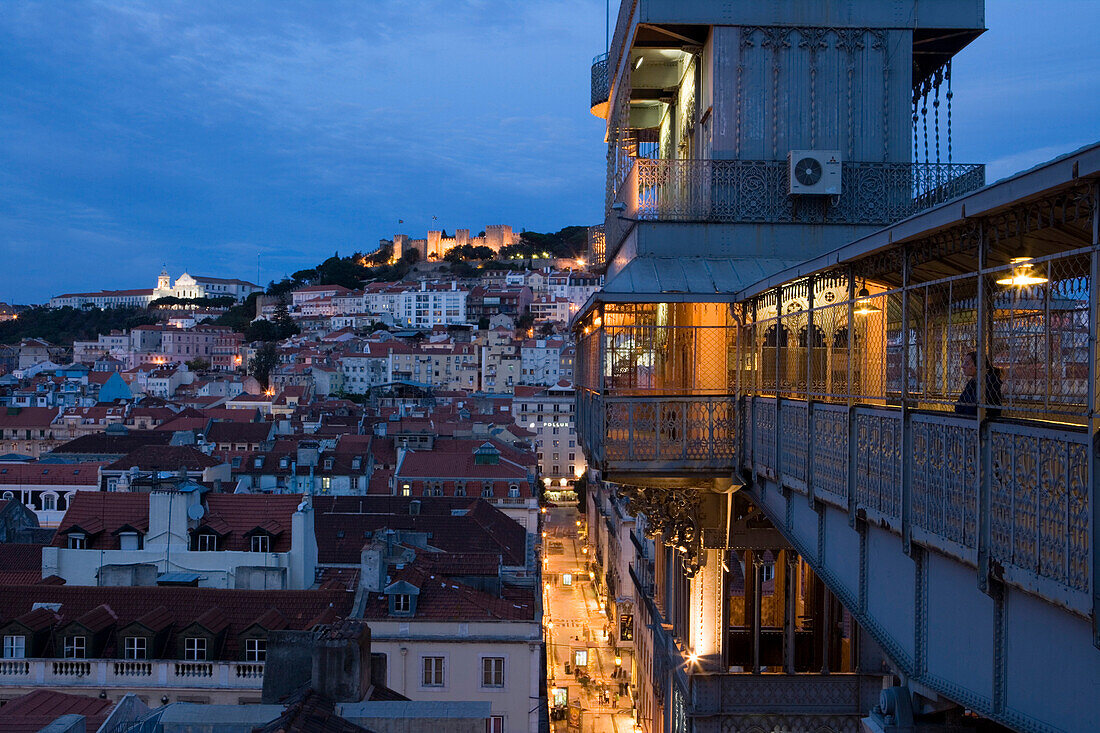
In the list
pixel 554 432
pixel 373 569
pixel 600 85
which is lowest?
pixel 373 569

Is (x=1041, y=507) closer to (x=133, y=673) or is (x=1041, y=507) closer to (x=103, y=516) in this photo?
(x=133, y=673)

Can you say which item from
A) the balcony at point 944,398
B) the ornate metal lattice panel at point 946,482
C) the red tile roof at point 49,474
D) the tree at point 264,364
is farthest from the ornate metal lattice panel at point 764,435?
the tree at point 264,364

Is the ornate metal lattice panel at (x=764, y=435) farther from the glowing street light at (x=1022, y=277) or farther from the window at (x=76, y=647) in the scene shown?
the window at (x=76, y=647)

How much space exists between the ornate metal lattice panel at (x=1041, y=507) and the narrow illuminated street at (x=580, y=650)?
90.9 ft

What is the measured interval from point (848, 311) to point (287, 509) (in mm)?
21492

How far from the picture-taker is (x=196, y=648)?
1994 cm

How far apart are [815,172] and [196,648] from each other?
49.2ft

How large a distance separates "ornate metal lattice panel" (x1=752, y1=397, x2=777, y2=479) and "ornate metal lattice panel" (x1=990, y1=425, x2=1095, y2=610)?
3837mm

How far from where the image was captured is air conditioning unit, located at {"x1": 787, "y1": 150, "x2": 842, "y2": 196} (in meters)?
11.3

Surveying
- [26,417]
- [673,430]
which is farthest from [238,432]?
[673,430]

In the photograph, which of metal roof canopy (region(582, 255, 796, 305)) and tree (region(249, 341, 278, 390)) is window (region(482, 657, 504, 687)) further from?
tree (region(249, 341, 278, 390))

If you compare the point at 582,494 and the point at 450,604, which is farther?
the point at 582,494

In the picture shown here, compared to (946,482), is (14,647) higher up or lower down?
lower down

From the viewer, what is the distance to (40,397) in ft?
320
